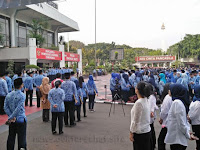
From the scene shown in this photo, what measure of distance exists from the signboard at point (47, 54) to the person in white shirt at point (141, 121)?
17146 millimetres

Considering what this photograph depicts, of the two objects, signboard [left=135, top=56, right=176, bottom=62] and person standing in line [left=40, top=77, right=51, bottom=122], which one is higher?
signboard [left=135, top=56, right=176, bottom=62]

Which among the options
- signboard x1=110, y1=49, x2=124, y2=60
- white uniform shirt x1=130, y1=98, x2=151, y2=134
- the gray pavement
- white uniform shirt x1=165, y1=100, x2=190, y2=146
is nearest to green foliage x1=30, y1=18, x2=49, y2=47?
signboard x1=110, y1=49, x2=124, y2=60

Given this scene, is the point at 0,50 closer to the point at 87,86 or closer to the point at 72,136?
the point at 87,86

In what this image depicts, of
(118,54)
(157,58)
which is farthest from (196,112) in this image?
(157,58)

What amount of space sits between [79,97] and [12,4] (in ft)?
11.3

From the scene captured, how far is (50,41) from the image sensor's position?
2989 cm

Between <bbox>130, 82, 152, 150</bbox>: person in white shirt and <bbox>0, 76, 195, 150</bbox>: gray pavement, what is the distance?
145 cm

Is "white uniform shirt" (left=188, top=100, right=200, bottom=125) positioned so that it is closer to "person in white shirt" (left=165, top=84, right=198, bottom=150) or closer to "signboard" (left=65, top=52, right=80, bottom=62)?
"person in white shirt" (left=165, top=84, right=198, bottom=150)

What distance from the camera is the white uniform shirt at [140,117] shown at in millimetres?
2529

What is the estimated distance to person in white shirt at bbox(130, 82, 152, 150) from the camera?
2537 mm

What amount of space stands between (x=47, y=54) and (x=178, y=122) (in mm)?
18594

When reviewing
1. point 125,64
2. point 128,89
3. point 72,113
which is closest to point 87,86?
point 72,113

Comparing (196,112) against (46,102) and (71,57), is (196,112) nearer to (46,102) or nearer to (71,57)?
(46,102)

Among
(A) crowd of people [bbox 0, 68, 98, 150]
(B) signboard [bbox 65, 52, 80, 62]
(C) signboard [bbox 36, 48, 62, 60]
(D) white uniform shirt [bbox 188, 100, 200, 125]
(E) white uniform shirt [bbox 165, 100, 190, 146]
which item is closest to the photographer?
(E) white uniform shirt [bbox 165, 100, 190, 146]
